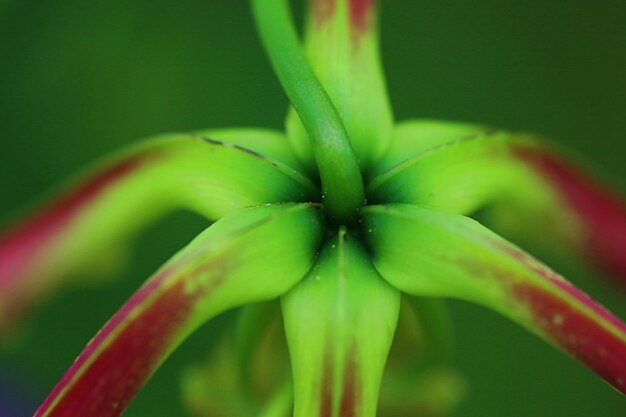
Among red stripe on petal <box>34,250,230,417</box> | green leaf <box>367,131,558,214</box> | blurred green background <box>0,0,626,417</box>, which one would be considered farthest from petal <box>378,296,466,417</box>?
blurred green background <box>0,0,626,417</box>

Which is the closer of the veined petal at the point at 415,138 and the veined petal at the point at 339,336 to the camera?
the veined petal at the point at 339,336

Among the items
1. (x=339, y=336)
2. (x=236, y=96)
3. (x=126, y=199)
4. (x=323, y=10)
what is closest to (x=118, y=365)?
(x=339, y=336)

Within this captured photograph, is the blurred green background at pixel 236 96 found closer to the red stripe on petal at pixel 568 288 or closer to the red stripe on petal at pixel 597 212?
the red stripe on petal at pixel 597 212

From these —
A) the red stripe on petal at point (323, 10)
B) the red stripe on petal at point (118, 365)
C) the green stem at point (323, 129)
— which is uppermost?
the red stripe on petal at point (323, 10)

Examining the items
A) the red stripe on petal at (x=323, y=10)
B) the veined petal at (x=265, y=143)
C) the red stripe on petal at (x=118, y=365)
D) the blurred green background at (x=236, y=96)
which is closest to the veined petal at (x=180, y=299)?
the red stripe on petal at (x=118, y=365)

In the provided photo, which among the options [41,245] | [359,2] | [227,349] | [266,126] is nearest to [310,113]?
[359,2]

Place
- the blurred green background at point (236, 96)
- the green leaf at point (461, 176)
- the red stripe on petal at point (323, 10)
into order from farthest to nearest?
the blurred green background at point (236, 96)
the red stripe on petal at point (323, 10)
the green leaf at point (461, 176)

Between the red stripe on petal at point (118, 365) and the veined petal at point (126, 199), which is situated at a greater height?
the veined petal at point (126, 199)
